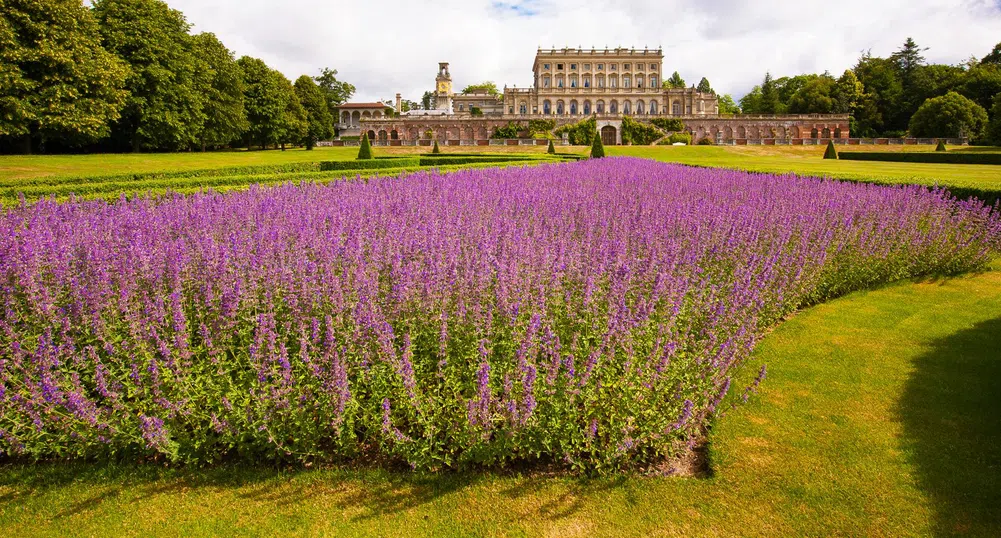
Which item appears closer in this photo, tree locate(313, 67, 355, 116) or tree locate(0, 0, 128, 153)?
tree locate(0, 0, 128, 153)

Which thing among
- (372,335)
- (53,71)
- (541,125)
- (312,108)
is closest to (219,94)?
(53,71)

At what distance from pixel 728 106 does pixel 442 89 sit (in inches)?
2146

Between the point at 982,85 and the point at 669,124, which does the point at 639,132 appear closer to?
the point at 669,124

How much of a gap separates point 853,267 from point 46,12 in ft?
108

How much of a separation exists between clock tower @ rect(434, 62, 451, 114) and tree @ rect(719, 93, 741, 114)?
5010cm

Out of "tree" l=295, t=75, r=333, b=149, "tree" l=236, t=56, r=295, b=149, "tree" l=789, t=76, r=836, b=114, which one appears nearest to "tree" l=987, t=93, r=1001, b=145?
"tree" l=789, t=76, r=836, b=114

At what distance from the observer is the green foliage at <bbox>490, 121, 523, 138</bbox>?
6931 cm

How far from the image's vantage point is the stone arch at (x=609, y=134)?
71.0 m

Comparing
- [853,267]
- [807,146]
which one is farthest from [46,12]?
[807,146]

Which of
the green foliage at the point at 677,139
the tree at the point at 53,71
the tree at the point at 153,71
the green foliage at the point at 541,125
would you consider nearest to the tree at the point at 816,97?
the green foliage at the point at 677,139

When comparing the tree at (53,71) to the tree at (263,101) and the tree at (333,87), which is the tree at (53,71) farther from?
the tree at (333,87)

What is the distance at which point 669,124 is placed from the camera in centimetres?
6756

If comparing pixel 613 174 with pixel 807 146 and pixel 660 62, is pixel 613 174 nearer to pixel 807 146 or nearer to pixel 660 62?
pixel 807 146

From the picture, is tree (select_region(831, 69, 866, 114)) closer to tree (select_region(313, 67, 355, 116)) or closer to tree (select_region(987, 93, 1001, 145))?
tree (select_region(987, 93, 1001, 145))
